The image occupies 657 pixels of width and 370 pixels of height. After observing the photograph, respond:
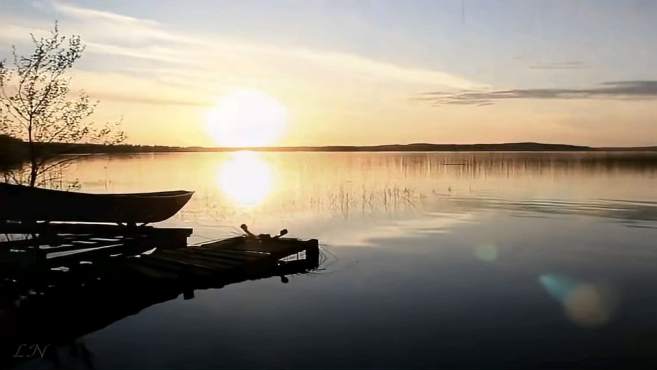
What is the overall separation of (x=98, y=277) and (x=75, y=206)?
4.40 meters

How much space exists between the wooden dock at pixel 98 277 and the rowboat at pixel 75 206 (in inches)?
28.9

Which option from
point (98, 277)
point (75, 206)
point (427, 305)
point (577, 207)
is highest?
point (75, 206)

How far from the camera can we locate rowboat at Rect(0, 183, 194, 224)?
16.8 m

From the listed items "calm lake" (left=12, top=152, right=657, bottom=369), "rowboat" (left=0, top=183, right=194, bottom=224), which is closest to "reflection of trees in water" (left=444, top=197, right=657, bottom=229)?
"calm lake" (left=12, top=152, right=657, bottom=369)

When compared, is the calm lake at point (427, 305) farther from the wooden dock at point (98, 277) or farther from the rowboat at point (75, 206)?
the rowboat at point (75, 206)

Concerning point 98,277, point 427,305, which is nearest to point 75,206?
point 98,277

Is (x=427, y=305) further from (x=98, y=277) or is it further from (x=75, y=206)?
(x=75, y=206)

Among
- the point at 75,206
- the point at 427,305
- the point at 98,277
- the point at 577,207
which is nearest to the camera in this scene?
the point at 98,277

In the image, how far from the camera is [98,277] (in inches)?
569

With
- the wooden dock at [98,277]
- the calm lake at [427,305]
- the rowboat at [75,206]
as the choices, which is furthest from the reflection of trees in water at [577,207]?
the rowboat at [75,206]

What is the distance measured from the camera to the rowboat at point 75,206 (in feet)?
55.0

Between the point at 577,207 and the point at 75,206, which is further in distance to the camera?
the point at 577,207

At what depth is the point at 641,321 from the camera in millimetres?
13820

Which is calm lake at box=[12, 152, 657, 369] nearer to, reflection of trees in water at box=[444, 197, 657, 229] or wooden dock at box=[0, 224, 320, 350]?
wooden dock at box=[0, 224, 320, 350]
